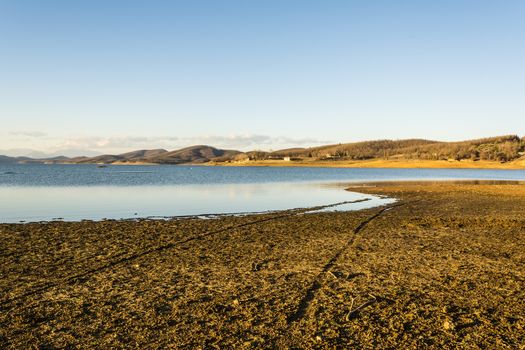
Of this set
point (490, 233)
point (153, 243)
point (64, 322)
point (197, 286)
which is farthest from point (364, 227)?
point (64, 322)

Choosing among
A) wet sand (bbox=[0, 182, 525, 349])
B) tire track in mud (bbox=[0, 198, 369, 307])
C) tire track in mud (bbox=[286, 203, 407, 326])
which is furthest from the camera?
tire track in mud (bbox=[0, 198, 369, 307])

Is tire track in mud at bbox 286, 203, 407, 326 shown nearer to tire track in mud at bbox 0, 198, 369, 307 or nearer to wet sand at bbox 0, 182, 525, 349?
wet sand at bbox 0, 182, 525, 349

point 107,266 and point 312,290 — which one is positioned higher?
point 107,266

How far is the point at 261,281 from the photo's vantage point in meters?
11.7

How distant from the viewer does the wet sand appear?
316 inches

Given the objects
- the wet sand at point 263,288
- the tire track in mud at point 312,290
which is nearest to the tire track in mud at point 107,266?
the wet sand at point 263,288

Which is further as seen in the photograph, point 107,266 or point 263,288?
point 107,266

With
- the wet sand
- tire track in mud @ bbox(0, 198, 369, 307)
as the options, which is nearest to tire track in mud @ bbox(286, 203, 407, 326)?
the wet sand

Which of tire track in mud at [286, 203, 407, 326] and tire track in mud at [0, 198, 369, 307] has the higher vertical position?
tire track in mud at [0, 198, 369, 307]

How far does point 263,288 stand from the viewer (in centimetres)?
1102

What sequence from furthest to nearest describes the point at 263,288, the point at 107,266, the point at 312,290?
the point at 107,266 → the point at 263,288 → the point at 312,290

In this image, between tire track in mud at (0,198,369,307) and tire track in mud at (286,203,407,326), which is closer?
tire track in mud at (286,203,407,326)

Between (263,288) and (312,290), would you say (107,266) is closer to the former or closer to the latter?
(263,288)

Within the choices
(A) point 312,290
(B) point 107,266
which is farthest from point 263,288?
(B) point 107,266
